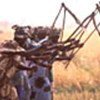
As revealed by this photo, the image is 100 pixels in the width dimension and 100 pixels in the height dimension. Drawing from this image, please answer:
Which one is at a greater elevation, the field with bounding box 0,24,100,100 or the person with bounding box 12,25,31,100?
the person with bounding box 12,25,31,100

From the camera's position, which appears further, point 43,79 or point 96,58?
point 96,58

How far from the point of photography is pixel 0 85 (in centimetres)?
914

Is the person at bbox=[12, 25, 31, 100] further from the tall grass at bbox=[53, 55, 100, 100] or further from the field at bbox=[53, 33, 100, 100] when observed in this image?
the tall grass at bbox=[53, 55, 100, 100]

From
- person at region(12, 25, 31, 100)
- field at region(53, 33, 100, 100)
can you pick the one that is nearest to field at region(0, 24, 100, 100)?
field at region(53, 33, 100, 100)

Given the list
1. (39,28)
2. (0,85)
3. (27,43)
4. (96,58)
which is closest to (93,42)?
(96,58)

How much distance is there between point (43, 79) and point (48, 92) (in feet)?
1.14

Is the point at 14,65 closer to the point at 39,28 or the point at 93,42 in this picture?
the point at 39,28

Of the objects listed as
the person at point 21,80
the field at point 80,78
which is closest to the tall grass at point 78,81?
the field at point 80,78

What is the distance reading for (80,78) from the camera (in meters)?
18.1

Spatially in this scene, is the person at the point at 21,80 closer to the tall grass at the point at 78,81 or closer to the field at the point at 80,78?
the field at the point at 80,78

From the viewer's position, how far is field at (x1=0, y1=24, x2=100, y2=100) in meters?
16.1

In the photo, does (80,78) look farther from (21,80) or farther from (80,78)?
(21,80)

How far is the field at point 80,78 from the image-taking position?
16.1 m

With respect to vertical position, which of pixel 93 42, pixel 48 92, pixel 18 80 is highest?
pixel 18 80
